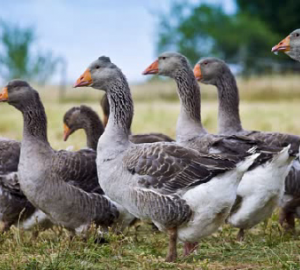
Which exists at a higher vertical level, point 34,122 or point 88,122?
point 34,122

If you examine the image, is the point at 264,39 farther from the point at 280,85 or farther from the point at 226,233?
the point at 226,233

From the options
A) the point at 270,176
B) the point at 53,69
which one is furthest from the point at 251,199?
the point at 53,69

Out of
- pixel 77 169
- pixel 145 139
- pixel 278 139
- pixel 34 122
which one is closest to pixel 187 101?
pixel 145 139

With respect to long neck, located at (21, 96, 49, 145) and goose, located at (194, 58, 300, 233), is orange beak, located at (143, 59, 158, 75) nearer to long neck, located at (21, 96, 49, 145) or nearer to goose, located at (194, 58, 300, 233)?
goose, located at (194, 58, 300, 233)

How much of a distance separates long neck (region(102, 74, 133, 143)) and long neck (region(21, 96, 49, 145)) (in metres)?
1.00

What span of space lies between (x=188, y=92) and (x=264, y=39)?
5156cm

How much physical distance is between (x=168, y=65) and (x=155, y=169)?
221 cm

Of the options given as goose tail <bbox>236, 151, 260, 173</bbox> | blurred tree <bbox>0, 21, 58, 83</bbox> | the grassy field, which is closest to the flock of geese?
goose tail <bbox>236, 151, 260, 173</bbox>

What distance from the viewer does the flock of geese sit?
21.4 ft

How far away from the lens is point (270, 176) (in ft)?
25.2

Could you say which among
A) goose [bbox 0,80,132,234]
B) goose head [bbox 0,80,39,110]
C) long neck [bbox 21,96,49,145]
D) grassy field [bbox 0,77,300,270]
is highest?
goose head [bbox 0,80,39,110]

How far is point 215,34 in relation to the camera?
56.9m

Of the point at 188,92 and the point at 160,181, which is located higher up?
the point at 188,92

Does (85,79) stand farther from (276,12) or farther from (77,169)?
(276,12)
